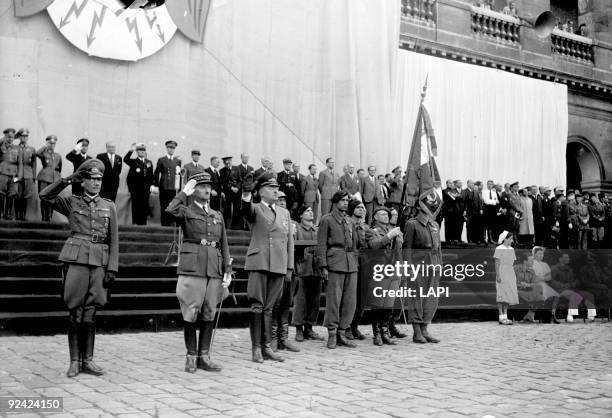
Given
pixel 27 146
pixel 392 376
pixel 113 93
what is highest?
pixel 113 93

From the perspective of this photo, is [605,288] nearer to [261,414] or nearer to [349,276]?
[349,276]

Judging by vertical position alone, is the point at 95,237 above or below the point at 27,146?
below

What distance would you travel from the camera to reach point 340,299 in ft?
23.7

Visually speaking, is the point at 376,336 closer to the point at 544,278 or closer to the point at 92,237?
the point at 92,237

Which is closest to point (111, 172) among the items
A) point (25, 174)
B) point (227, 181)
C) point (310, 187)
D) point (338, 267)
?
point (25, 174)

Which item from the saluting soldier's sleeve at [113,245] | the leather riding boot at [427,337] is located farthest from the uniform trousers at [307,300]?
the saluting soldier's sleeve at [113,245]

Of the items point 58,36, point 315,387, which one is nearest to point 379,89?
point 58,36

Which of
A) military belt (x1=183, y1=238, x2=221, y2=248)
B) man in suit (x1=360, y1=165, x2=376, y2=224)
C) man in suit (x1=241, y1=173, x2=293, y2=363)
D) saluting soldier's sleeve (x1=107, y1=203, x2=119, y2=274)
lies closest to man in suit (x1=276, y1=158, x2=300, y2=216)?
man in suit (x1=360, y1=165, x2=376, y2=224)

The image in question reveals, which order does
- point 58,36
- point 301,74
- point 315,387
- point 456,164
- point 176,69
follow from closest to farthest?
point 315,387 < point 58,36 < point 176,69 < point 301,74 < point 456,164

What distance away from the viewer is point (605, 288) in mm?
11805

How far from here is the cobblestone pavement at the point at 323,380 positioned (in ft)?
13.8

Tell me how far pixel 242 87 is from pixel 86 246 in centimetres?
852

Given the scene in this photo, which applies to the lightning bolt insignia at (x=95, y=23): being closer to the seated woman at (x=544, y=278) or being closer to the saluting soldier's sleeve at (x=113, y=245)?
the saluting soldier's sleeve at (x=113, y=245)

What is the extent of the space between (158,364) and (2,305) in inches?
114
